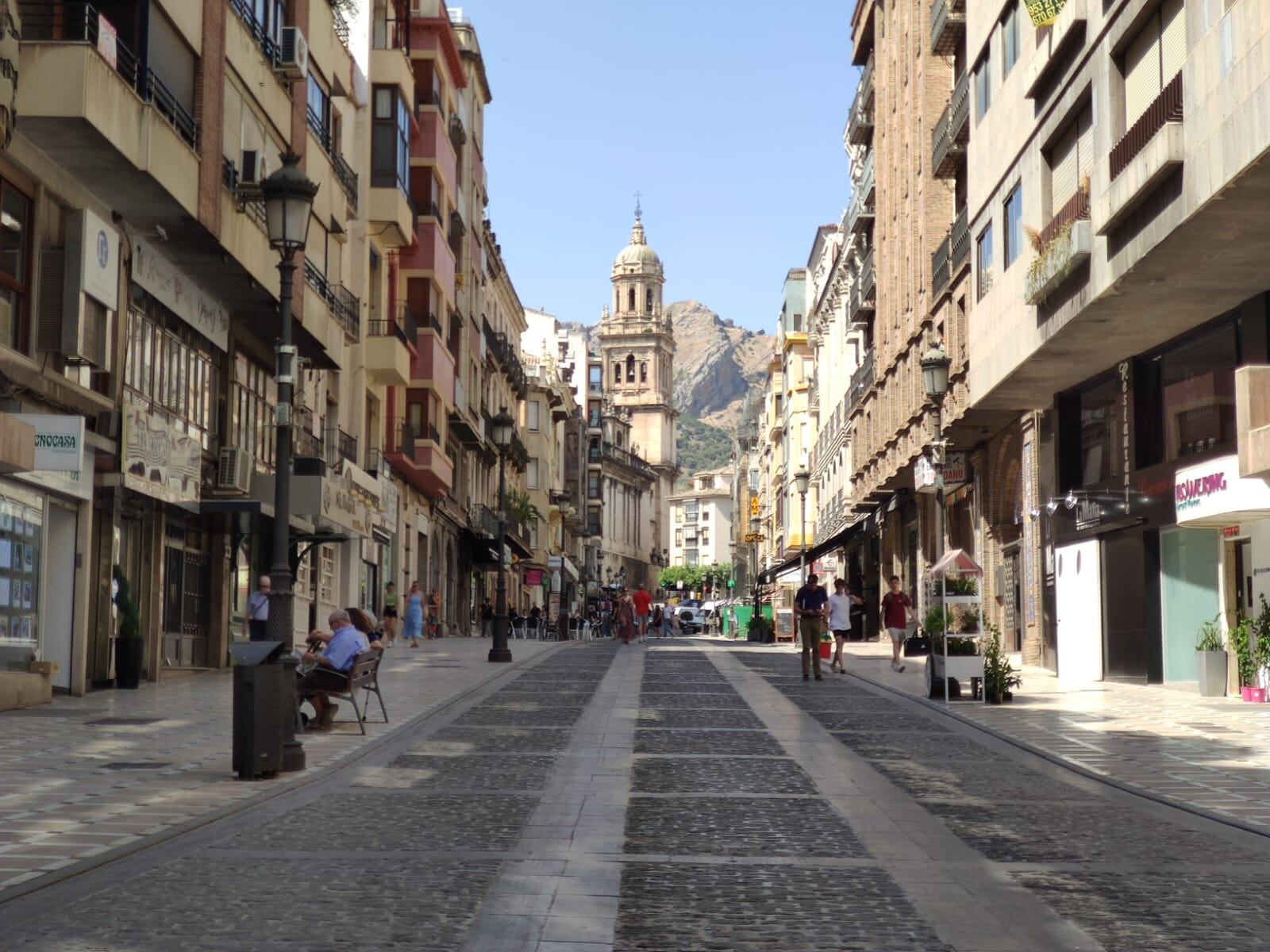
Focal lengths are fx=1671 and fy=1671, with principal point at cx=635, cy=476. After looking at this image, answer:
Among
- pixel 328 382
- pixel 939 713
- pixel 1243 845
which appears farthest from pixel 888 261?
pixel 1243 845

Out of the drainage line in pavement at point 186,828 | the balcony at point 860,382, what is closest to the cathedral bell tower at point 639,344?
the balcony at point 860,382

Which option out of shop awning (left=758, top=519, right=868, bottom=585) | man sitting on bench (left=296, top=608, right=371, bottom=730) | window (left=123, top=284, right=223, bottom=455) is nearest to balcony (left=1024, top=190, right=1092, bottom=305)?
man sitting on bench (left=296, top=608, right=371, bottom=730)

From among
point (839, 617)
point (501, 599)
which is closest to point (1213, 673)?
point (839, 617)

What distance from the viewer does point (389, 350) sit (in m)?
41.9

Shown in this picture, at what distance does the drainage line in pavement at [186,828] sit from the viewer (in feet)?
25.2

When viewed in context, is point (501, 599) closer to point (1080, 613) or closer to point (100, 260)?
point (1080, 613)

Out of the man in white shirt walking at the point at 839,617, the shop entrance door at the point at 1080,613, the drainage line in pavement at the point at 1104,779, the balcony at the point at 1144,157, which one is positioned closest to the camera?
the drainage line in pavement at the point at 1104,779

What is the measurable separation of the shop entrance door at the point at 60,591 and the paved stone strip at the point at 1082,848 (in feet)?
35.0

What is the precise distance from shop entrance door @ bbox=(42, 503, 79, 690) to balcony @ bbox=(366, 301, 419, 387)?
20.2 m

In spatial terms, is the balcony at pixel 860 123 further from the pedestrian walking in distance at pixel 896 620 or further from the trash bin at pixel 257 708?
the trash bin at pixel 257 708

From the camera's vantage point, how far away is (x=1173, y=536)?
26359 millimetres

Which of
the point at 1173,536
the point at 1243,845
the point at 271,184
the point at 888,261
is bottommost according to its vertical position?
the point at 1243,845

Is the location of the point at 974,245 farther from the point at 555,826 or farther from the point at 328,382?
the point at 555,826

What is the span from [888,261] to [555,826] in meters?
42.1
